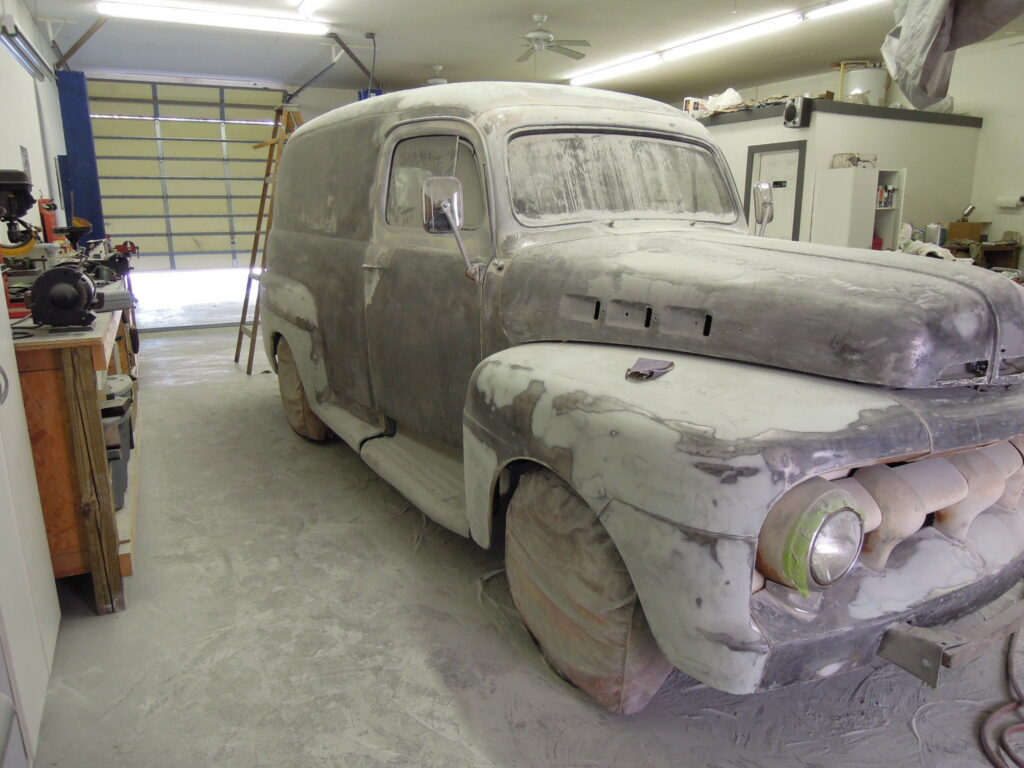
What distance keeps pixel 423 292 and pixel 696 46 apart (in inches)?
384

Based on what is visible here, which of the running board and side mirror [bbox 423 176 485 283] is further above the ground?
side mirror [bbox 423 176 485 283]

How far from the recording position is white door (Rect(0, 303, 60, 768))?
179 cm

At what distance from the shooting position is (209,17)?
8609 millimetres

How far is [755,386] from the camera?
5.80ft

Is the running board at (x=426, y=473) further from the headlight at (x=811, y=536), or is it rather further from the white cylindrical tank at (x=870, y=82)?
the white cylindrical tank at (x=870, y=82)

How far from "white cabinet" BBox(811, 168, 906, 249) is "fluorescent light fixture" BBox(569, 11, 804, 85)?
2397 mm

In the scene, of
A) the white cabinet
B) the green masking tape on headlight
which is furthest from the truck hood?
the white cabinet

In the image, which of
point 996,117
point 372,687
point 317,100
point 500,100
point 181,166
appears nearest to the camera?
point 372,687

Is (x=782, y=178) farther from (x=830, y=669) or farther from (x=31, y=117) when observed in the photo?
(x=31, y=117)

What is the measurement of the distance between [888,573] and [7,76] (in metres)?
7.61

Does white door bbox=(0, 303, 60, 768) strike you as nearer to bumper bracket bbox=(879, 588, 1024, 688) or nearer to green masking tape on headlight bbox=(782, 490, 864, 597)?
green masking tape on headlight bbox=(782, 490, 864, 597)

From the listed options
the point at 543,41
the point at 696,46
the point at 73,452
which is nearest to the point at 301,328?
the point at 73,452

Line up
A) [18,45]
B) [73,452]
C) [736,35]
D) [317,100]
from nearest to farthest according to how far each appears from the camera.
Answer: [73,452] < [18,45] < [736,35] < [317,100]

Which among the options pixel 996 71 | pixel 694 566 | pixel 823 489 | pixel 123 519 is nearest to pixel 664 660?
pixel 694 566
